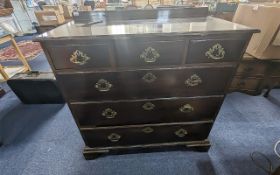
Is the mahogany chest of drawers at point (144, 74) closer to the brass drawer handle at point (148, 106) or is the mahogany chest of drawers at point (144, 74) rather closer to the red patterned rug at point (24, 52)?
the brass drawer handle at point (148, 106)

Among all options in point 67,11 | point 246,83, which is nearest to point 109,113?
point 246,83

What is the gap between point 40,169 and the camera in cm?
124

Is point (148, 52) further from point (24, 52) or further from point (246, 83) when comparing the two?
point (24, 52)

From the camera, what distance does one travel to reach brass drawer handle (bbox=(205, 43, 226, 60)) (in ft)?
2.64

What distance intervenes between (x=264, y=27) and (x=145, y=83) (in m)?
1.37

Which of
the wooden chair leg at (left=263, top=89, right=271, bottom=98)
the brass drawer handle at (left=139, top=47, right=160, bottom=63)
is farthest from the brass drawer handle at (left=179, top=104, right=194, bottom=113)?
the wooden chair leg at (left=263, top=89, right=271, bottom=98)

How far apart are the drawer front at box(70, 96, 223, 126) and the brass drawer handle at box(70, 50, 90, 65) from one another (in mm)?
296

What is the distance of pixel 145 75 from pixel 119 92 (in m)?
0.20

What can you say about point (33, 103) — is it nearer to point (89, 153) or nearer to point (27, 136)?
point (27, 136)

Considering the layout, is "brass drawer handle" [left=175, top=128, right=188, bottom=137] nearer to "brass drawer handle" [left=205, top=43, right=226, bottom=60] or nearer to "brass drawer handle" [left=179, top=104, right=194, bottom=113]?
"brass drawer handle" [left=179, top=104, right=194, bottom=113]

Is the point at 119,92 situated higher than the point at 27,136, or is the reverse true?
the point at 119,92

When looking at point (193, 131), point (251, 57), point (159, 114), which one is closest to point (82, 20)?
point (159, 114)

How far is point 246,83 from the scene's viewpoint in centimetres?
186

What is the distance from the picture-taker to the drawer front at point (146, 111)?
3.30 ft
